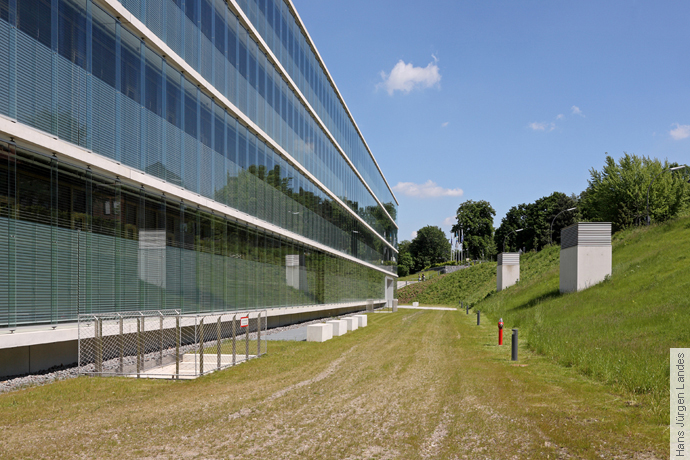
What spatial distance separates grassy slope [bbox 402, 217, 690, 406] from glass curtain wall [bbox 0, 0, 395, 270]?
1421 cm

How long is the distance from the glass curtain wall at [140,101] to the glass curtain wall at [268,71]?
0.14m

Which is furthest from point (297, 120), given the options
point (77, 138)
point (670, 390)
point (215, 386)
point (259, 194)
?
point (670, 390)

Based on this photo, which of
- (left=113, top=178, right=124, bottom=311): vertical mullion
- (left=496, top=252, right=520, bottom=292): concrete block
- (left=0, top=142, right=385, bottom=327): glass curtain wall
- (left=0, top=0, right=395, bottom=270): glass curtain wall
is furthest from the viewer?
(left=496, top=252, right=520, bottom=292): concrete block

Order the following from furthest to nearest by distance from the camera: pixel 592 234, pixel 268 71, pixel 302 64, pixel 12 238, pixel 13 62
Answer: pixel 302 64 → pixel 268 71 → pixel 592 234 → pixel 13 62 → pixel 12 238

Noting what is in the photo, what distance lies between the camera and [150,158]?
17.8m

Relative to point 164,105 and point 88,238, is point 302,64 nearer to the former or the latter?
point 164,105

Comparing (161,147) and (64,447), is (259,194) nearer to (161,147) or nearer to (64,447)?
(161,147)

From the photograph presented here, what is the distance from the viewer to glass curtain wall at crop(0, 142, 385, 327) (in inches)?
483

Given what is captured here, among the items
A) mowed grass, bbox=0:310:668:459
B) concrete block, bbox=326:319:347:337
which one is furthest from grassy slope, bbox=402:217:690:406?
concrete block, bbox=326:319:347:337

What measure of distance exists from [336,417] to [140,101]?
1240cm

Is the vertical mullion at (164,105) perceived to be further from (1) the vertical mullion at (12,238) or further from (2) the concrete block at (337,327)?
(2) the concrete block at (337,327)

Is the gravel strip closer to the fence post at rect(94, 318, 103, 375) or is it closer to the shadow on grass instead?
the fence post at rect(94, 318, 103, 375)

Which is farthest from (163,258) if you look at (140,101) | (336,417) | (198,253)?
(336,417)

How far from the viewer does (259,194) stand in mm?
28219
